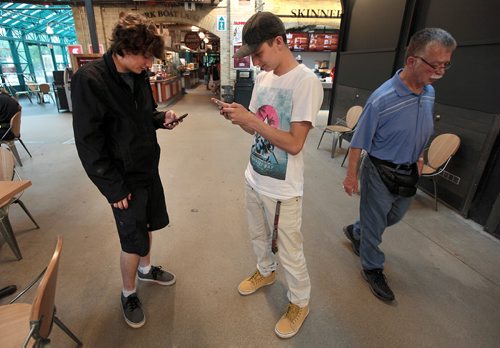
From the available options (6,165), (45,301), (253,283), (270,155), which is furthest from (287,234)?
(6,165)

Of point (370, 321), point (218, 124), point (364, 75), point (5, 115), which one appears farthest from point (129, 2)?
point (370, 321)

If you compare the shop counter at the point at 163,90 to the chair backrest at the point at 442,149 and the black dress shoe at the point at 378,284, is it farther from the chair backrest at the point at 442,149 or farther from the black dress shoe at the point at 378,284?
the black dress shoe at the point at 378,284

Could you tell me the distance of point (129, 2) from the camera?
8961 mm

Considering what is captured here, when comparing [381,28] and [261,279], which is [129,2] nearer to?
[381,28]

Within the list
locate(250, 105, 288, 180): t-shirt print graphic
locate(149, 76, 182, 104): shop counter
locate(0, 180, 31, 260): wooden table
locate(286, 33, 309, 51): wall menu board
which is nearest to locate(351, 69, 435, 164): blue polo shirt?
locate(250, 105, 288, 180): t-shirt print graphic

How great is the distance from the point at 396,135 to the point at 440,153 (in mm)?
1842

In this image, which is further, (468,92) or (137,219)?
(468,92)

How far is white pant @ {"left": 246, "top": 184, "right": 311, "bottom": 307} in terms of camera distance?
1384 mm

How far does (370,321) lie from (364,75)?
14.2 ft

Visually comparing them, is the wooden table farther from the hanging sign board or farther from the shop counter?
the hanging sign board

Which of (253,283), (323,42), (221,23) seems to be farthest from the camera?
(323,42)

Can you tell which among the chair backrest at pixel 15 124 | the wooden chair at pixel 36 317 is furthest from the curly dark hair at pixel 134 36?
the chair backrest at pixel 15 124

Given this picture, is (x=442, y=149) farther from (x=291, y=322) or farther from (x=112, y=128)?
(x=112, y=128)

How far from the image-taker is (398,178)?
5.29 ft
